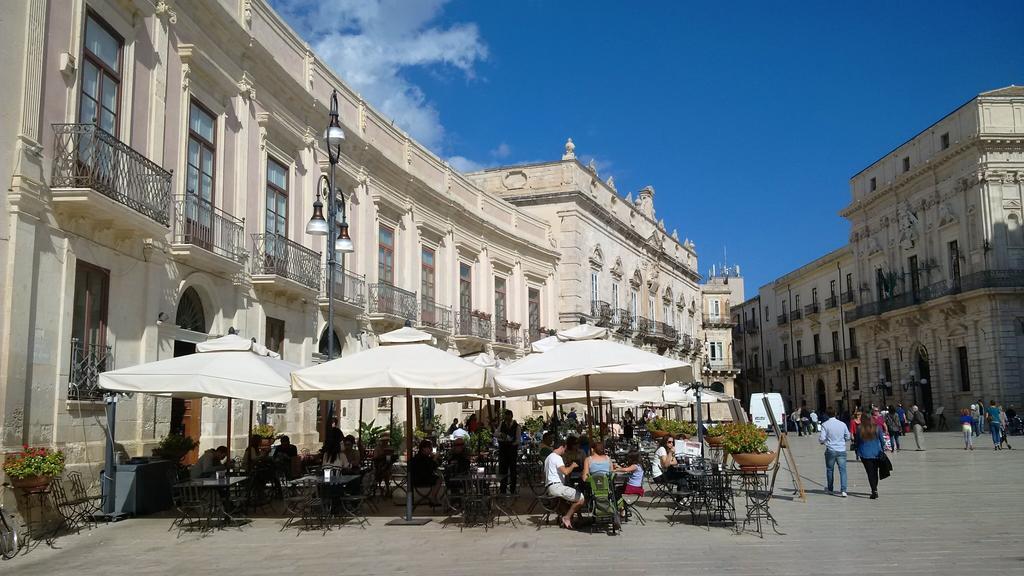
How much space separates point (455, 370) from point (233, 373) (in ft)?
9.21

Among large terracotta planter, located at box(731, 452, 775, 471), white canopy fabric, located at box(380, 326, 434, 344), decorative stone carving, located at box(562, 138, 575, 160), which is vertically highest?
decorative stone carving, located at box(562, 138, 575, 160)

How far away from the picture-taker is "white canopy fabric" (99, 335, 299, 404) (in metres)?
9.55

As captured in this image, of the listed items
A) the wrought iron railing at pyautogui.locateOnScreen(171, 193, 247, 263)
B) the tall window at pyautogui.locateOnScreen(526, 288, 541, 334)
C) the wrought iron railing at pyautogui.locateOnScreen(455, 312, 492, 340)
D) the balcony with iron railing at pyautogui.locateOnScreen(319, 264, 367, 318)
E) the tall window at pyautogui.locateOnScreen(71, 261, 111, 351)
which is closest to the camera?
the tall window at pyautogui.locateOnScreen(71, 261, 111, 351)

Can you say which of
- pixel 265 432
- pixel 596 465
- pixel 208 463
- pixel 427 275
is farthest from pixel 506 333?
pixel 596 465

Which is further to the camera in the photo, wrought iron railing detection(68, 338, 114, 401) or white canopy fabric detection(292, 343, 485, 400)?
wrought iron railing detection(68, 338, 114, 401)

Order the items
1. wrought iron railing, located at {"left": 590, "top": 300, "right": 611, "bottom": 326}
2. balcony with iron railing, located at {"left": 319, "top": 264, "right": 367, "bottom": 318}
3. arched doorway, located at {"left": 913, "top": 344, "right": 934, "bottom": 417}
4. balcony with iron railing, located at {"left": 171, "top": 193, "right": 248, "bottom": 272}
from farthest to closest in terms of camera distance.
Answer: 1. arched doorway, located at {"left": 913, "top": 344, "right": 934, "bottom": 417}
2. wrought iron railing, located at {"left": 590, "top": 300, "right": 611, "bottom": 326}
3. balcony with iron railing, located at {"left": 319, "top": 264, "right": 367, "bottom": 318}
4. balcony with iron railing, located at {"left": 171, "top": 193, "right": 248, "bottom": 272}

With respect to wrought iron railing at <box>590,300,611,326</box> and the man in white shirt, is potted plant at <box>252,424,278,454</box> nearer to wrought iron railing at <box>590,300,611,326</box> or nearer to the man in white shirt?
the man in white shirt

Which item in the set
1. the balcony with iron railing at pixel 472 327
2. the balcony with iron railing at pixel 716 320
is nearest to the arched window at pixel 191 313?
the balcony with iron railing at pixel 472 327

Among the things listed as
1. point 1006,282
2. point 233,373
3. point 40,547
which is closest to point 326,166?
point 233,373

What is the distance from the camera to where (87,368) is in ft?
36.5

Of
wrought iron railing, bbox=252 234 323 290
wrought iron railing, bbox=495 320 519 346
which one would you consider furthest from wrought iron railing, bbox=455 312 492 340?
wrought iron railing, bbox=252 234 323 290

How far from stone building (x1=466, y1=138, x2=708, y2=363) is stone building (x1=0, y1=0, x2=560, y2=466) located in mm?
11265

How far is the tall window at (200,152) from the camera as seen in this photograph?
14.5 meters

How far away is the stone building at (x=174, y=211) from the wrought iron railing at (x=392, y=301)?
6cm
